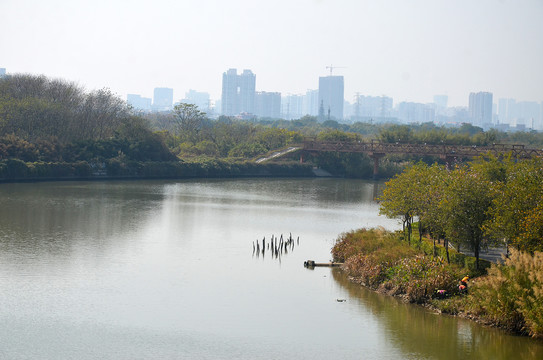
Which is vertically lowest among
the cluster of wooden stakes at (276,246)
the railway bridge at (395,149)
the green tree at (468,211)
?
the cluster of wooden stakes at (276,246)

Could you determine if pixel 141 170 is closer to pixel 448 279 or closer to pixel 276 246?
pixel 276 246

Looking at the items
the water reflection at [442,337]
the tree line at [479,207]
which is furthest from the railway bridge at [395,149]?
the water reflection at [442,337]

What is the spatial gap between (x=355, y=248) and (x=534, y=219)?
33.1 feet

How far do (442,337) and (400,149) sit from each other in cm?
7478

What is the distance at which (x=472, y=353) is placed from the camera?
22375 millimetres

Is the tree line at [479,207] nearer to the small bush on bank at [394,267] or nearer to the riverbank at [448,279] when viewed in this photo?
the riverbank at [448,279]

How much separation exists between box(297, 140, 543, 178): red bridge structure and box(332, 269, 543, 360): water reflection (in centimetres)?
6647

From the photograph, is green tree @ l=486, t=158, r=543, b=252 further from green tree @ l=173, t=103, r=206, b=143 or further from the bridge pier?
green tree @ l=173, t=103, r=206, b=143

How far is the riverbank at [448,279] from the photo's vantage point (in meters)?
23.0

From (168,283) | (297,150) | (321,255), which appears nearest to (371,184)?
(297,150)

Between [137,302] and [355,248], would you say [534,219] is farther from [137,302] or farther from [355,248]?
[137,302]

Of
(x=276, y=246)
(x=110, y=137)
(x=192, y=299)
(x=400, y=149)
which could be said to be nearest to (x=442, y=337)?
(x=192, y=299)

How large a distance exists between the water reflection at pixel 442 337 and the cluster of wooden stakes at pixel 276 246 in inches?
391

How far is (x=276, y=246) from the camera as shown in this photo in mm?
37469
